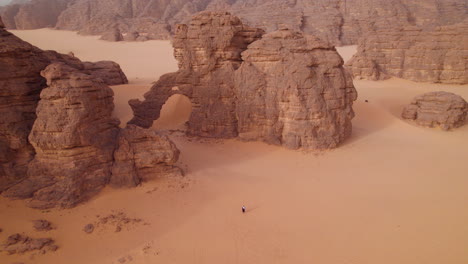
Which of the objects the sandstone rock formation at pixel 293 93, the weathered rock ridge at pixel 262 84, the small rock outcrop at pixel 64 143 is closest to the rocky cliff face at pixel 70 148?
the small rock outcrop at pixel 64 143

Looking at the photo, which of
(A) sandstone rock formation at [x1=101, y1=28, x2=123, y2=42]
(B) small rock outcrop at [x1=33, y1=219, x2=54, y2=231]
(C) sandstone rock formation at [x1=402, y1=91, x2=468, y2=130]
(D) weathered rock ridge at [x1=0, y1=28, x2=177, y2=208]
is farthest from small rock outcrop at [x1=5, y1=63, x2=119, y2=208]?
(A) sandstone rock formation at [x1=101, y1=28, x2=123, y2=42]

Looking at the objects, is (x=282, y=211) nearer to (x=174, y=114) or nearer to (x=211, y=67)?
(x=211, y=67)

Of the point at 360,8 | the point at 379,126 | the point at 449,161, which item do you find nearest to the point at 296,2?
the point at 360,8

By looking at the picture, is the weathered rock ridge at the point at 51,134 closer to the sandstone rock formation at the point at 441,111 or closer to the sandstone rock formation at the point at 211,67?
the sandstone rock formation at the point at 211,67

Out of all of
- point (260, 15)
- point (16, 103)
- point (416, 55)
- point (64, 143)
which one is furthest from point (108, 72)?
point (260, 15)

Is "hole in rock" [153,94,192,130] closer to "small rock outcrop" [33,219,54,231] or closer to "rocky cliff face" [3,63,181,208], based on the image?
"rocky cliff face" [3,63,181,208]
